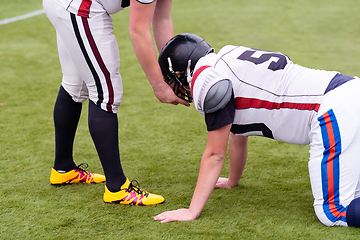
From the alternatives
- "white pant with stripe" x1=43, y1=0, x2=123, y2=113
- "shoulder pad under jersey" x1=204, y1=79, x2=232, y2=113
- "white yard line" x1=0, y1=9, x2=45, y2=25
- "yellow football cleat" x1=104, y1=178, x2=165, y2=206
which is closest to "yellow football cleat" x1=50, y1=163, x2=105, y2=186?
"yellow football cleat" x1=104, y1=178, x2=165, y2=206

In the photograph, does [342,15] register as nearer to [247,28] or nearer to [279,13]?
[279,13]

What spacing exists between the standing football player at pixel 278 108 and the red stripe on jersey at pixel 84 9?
1.35ft

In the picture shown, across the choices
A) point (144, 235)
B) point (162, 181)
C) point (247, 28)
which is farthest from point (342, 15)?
point (144, 235)

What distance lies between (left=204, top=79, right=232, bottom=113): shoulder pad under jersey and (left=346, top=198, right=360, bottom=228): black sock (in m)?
0.74

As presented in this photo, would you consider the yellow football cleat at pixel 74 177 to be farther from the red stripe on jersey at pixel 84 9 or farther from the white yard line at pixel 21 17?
the white yard line at pixel 21 17

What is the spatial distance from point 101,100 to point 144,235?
71cm

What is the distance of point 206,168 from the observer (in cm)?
183

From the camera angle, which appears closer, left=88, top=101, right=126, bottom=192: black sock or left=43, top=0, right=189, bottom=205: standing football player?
left=43, top=0, right=189, bottom=205: standing football player

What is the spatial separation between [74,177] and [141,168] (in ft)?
1.50

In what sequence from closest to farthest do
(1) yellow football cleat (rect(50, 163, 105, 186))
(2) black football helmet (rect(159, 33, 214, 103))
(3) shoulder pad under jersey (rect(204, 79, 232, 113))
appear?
1. (3) shoulder pad under jersey (rect(204, 79, 232, 113))
2. (2) black football helmet (rect(159, 33, 214, 103))
3. (1) yellow football cleat (rect(50, 163, 105, 186))

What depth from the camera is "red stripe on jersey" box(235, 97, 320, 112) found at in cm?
174

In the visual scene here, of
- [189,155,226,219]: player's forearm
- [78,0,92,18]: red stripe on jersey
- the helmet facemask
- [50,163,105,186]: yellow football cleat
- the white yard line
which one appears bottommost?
the white yard line

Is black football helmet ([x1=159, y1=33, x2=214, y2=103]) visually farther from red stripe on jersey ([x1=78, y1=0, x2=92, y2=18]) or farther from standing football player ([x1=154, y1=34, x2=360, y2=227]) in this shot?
red stripe on jersey ([x1=78, y1=0, x2=92, y2=18])

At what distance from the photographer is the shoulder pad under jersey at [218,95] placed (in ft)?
5.43
